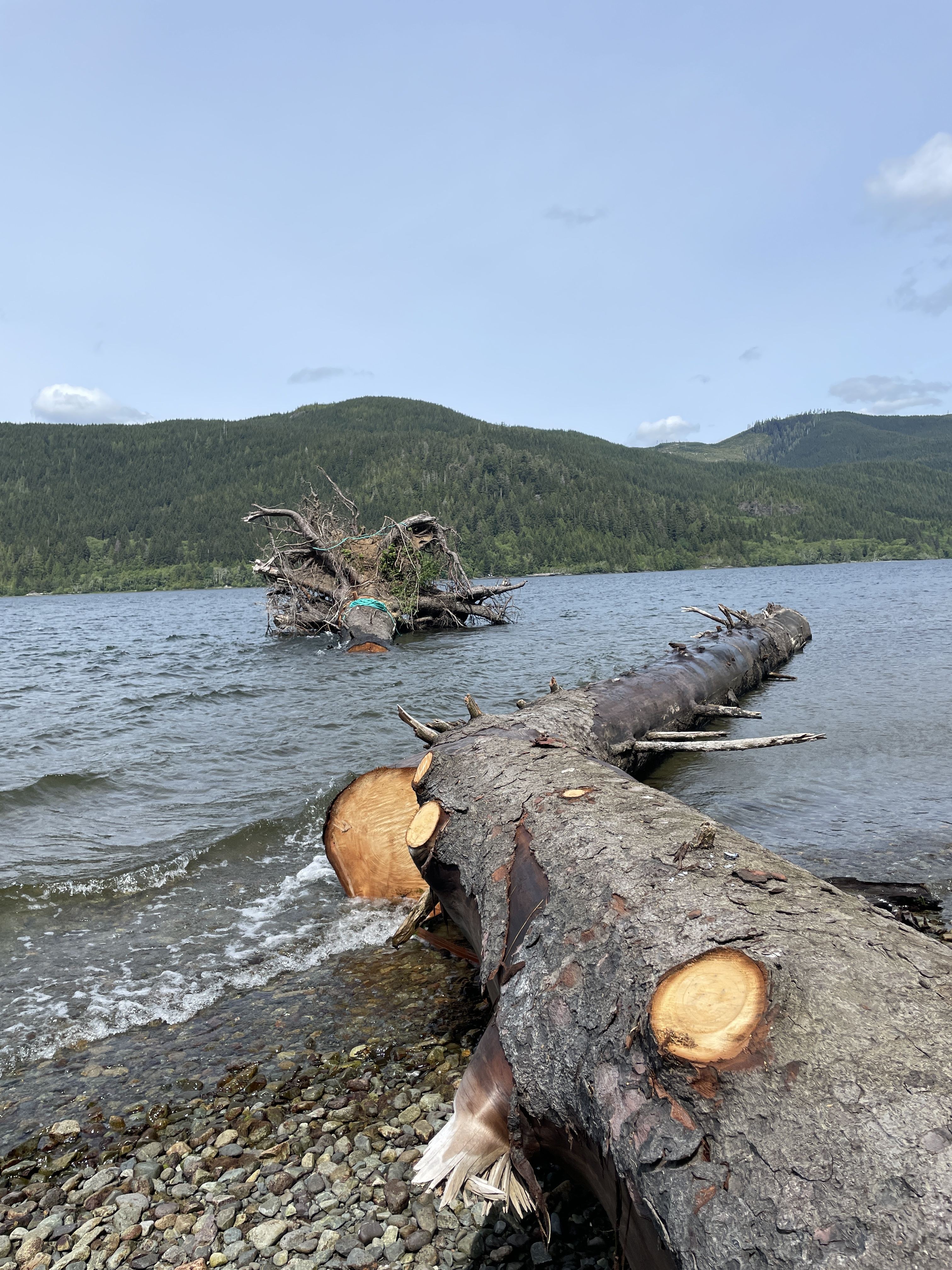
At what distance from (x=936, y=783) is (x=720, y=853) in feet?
16.8

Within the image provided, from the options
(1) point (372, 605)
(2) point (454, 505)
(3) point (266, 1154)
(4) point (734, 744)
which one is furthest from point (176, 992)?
(2) point (454, 505)

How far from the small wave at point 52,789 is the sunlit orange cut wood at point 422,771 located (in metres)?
4.76

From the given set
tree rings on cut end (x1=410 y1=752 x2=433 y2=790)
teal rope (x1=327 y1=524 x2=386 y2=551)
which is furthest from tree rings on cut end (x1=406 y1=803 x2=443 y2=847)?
teal rope (x1=327 y1=524 x2=386 y2=551)

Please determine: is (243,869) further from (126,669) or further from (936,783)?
(126,669)

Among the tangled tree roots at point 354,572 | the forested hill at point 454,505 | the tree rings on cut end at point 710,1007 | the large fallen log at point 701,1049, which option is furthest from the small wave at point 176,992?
the forested hill at point 454,505

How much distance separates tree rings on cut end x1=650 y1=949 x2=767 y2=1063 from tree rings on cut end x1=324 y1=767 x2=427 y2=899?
122 inches

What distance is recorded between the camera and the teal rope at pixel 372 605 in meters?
20.3

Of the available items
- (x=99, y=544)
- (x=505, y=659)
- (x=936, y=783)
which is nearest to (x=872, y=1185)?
(x=936, y=783)

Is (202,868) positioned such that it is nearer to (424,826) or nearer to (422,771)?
(422,771)

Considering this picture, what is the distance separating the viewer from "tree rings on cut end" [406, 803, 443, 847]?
367cm

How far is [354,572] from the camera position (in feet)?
72.1

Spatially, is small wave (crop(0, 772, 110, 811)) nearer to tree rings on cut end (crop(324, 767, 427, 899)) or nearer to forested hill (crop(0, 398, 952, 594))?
tree rings on cut end (crop(324, 767, 427, 899))

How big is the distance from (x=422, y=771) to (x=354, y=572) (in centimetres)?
1825

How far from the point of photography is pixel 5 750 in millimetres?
8898
